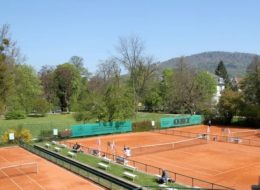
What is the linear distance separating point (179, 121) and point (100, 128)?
1597 centimetres

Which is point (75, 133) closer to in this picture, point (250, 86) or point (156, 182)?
point (156, 182)

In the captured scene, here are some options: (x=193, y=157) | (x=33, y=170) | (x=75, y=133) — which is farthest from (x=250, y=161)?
(x=75, y=133)

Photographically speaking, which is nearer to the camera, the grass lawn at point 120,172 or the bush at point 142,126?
the grass lawn at point 120,172

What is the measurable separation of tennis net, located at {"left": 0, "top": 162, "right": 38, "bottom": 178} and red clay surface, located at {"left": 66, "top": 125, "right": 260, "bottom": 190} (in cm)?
966

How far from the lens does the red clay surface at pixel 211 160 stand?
2719 centimetres

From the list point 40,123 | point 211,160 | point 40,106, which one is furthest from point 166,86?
point 211,160

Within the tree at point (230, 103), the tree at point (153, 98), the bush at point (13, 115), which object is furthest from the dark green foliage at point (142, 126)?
the tree at point (153, 98)

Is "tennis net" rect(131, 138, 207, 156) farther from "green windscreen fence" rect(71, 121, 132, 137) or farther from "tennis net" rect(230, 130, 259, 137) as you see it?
"green windscreen fence" rect(71, 121, 132, 137)

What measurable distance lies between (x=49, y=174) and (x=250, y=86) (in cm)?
4642

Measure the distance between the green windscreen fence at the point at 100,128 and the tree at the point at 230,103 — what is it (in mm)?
19313

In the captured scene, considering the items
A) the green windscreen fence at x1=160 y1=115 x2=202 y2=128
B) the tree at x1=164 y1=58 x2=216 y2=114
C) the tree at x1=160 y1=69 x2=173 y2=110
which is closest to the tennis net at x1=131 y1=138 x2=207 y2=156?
the green windscreen fence at x1=160 y1=115 x2=202 y2=128

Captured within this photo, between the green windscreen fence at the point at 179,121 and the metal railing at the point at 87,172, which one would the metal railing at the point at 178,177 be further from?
the green windscreen fence at the point at 179,121

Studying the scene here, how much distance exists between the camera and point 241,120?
217ft

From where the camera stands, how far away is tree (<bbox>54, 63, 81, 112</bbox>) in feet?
354
